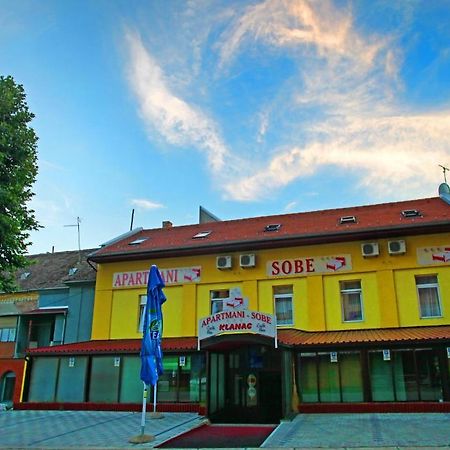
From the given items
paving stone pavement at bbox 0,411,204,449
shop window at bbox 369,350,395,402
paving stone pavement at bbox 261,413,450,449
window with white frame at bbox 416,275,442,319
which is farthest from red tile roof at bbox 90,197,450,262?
paving stone pavement at bbox 0,411,204,449

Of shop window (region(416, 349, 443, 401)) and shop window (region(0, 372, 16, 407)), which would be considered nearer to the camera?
shop window (region(416, 349, 443, 401))

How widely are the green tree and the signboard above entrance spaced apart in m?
6.60

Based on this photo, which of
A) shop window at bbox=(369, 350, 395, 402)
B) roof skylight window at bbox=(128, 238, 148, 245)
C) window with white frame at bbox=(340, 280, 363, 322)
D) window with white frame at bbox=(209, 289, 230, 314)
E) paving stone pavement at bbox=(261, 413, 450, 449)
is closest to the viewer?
paving stone pavement at bbox=(261, 413, 450, 449)

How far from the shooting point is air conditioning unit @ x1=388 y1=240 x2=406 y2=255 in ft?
60.2

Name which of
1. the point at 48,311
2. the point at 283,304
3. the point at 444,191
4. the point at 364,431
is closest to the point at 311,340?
the point at 283,304

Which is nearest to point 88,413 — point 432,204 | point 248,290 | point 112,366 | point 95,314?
point 112,366

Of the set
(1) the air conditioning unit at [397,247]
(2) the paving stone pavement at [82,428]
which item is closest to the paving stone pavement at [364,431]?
(2) the paving stone pavement at [82,428]

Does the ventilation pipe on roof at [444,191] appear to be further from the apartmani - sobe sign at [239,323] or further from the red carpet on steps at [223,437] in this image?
the red carpet on steps at [223,437]

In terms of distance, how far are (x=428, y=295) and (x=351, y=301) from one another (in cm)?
286

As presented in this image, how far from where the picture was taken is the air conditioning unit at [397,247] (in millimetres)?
18358

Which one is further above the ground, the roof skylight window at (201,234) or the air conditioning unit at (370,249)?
the roof skylight window at (201,234)

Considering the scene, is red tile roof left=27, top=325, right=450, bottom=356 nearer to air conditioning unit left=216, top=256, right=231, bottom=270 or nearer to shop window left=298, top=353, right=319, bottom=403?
shop window left=298, top=353, right=319, bottom=403

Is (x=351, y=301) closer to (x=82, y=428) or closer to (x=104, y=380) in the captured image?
(x=104, y=380)

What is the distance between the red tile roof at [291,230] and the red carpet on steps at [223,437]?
306 inches
